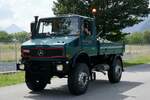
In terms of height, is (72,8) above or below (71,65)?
above

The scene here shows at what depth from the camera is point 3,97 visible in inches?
501

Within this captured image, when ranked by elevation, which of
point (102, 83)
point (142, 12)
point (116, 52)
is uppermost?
point (142, 12)

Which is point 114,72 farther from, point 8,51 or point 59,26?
point 8,51

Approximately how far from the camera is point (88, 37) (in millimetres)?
14359

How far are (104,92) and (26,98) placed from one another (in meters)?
2.69

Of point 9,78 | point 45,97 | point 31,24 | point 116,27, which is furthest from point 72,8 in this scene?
point 45,97

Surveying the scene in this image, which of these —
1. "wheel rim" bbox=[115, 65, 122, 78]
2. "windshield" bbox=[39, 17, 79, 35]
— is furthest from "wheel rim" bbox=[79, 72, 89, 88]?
"wheel rim" bbox=[115, 65, 122, 78]

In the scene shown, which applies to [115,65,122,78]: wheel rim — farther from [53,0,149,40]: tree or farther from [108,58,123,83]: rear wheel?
[53,0,149,40]: tree

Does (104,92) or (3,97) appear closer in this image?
(3,97)

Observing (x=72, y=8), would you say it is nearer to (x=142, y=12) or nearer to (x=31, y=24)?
(x=142, y=12)

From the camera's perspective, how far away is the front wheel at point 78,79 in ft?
43.0


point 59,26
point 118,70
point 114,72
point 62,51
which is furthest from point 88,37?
point 118,70

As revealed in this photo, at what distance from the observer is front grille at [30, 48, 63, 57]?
1299 centimetres

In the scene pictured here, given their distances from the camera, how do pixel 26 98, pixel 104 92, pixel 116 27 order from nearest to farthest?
1. pixel 26 98
2. pixel 104 92
3. pixel 116 27
